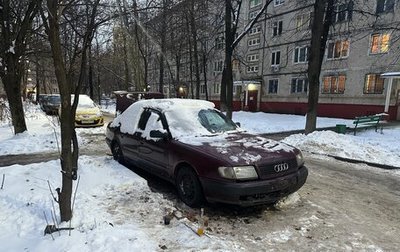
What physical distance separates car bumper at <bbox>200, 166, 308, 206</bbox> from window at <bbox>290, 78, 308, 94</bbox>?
24.3 m

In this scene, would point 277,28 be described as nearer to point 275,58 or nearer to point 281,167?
point 275,58

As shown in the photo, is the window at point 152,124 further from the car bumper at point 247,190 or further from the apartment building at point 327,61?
the apartment building at point 327,61

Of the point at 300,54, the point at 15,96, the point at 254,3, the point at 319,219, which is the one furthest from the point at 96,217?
the point at 254,3

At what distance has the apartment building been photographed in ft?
68.4

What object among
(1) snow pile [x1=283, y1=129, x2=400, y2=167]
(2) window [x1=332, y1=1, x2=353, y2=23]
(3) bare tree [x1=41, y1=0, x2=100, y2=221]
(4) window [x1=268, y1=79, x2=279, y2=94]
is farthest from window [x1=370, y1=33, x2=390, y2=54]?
(3) bare tree [x1=41, y1=0, x2=100, y2=221]

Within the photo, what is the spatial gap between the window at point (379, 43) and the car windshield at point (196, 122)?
19.5m

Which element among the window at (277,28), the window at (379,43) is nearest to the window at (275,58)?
the window at (277,28)

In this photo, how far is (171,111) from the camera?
233 inches

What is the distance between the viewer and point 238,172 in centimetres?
430

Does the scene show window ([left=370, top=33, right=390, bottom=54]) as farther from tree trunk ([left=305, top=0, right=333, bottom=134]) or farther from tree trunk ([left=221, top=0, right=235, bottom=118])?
tree trunk ([left=221, top=0, right=235, bottom=118])

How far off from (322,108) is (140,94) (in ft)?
50.3

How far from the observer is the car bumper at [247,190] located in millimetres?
4250

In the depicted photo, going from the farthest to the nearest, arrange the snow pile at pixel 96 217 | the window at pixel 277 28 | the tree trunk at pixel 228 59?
the window at pixel 277 28 → the tree trunk at pixel 228 59 → the snow pile at pixel 96 217

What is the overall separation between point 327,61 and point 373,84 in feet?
14.7
